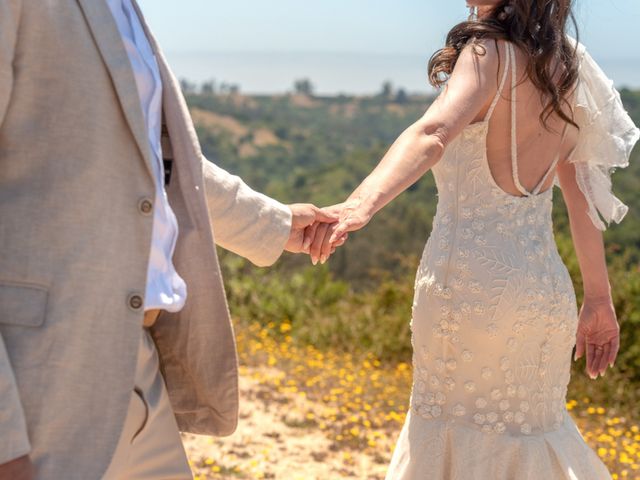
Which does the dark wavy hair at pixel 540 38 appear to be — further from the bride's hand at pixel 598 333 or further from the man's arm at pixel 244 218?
the man's arm at pixel 244 218

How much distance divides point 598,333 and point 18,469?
2107mm

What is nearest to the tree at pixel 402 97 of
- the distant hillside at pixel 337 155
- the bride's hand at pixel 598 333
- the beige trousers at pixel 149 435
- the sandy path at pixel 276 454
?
the distant hillside at pixel 337 155

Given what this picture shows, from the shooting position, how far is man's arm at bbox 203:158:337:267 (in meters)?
2.43

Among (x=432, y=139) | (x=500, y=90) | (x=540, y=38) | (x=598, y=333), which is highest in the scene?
(x=540, y=38)

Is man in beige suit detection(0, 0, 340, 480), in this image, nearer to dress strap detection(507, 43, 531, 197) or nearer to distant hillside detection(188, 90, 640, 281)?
dress strap detection(507, 43, 531, 197)

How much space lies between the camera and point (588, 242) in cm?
306

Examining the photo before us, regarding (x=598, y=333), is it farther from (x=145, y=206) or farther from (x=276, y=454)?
(x=276, y=454)

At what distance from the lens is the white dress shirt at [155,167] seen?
1.86 metres

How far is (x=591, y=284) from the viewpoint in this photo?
124 inches

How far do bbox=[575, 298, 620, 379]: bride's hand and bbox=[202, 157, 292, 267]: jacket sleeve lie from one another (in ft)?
3.81

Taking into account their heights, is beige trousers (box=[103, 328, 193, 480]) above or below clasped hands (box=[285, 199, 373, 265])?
below

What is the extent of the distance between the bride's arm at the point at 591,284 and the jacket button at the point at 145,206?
165 cm

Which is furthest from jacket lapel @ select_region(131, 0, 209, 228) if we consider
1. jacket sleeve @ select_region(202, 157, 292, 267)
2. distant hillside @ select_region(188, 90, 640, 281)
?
distant hillside @ select_region(188, 90, 640, 281)

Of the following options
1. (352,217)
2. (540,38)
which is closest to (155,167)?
(352,217)
